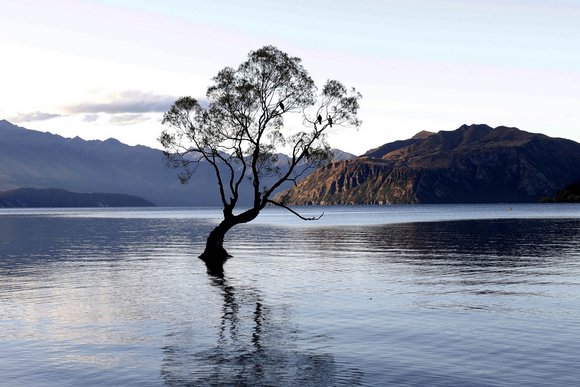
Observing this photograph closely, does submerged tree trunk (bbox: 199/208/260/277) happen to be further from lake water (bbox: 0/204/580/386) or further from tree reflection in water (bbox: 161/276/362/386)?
tree reflection in water (bbox: 161/276/362/386)

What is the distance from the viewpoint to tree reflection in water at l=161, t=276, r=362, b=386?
2343 centimetres

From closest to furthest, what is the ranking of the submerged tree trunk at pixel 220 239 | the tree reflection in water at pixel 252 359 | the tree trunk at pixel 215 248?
the tree reflection in water at pixel 252 359
the submerged tree trunk at pixel 220 239
the tree trunk at pixel 215 248

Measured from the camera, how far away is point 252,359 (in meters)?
26.7

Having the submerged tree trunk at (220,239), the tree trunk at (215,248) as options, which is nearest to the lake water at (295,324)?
the submerged tree trunk at (220,239)

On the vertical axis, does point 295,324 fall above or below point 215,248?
below

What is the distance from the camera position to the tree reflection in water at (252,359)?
23433 mm

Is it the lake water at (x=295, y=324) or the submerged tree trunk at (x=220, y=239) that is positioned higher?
the submerged tree trunk at (x=220, y=239)

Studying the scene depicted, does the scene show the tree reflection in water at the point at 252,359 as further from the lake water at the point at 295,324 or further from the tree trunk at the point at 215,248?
the tree trunk at the point at 215,248

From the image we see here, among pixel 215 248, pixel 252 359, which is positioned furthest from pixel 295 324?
pixel 215 248

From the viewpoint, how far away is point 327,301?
139 feet

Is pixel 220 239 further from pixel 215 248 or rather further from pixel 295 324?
pixel 295 324

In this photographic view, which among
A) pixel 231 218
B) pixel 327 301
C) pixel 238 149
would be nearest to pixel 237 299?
pixel 327 301

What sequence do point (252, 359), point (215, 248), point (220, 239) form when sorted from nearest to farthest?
point (252, 359) → point (215, 248) → point (220, 239)

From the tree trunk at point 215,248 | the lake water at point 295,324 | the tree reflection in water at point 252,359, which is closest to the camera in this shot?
the tree reflection in water at point 252,359
